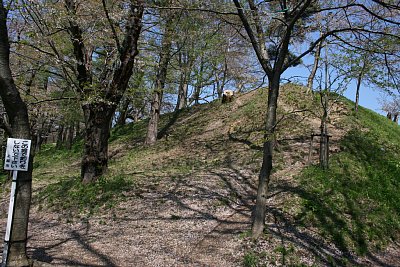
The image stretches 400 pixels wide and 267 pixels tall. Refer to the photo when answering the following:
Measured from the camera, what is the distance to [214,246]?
20.5 ft

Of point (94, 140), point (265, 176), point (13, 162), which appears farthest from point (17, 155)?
point (94, 140)

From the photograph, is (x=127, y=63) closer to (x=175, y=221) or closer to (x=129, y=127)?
(x=175, y=221)

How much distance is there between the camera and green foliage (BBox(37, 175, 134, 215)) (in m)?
8.31

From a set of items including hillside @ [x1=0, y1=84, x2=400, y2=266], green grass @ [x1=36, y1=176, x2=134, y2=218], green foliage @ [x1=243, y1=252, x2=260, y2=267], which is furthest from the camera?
green grass @ [x1=36, y1=176, x2=134, y2=218]

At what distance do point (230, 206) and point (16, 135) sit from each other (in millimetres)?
4960

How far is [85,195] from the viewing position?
29.0 feet

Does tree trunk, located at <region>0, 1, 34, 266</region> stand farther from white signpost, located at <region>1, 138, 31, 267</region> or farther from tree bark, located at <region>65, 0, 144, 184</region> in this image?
tree bark, located at <region>65, 0, 144, 184</region>

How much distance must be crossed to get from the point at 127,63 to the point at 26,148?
198 inches

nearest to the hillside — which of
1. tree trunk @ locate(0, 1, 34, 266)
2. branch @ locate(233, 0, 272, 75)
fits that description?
tree trunk @ locate(0, 1, 34, 266)

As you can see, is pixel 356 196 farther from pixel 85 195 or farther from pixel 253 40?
pixel 85 195

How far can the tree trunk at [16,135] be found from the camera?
479 centimetres

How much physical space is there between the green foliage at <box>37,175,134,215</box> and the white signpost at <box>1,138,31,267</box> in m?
3.30

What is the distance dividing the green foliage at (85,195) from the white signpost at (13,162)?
3.30 m

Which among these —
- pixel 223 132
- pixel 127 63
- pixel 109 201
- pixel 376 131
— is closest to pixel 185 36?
pixel 127 63
